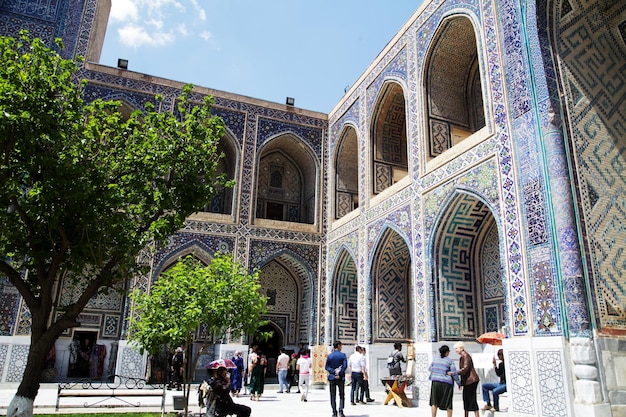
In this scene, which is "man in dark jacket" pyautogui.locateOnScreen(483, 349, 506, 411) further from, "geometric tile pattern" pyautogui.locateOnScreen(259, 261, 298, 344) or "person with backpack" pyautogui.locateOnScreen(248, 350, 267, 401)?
"geometric tile pattern" pyautogui.locateOnScreen(259, 261, 298, 344)

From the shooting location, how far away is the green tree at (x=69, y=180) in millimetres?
5340

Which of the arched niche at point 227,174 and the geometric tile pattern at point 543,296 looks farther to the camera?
the arched niche at point 227,174

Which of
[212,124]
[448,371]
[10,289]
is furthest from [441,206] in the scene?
[10,289]

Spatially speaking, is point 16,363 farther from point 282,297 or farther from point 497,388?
point 497,388

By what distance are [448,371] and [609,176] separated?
3.79 metres

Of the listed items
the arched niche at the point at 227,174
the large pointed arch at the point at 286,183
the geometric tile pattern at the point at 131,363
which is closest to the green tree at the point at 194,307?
the geometric tile pattern at the point at 131,363

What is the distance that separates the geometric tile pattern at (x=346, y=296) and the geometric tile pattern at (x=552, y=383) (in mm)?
7247

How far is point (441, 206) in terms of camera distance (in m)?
9.10

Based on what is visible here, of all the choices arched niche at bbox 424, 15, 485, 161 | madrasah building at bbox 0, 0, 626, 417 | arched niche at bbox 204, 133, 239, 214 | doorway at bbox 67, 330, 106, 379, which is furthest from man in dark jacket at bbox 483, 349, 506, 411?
doorway at bbox 67, 330, 106, 379

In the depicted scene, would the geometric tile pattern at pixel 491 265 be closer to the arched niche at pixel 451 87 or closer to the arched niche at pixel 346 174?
the arched niche at pixel 451 87

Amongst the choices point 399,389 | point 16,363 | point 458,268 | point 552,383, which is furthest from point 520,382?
point 16,363

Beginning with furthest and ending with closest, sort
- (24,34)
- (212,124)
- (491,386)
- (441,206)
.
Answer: (441,206) < (491,386) < (212,124) < (24,34)

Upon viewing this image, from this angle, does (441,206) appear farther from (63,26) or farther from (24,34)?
(63,26)

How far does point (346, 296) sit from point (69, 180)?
9.22 meters
